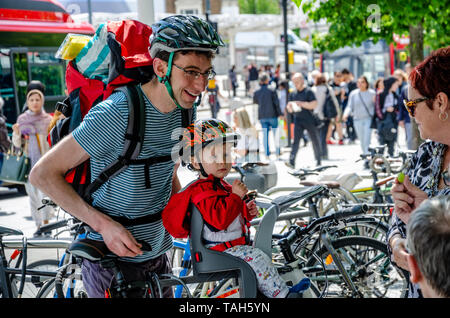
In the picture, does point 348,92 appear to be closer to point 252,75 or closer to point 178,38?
point 178,38

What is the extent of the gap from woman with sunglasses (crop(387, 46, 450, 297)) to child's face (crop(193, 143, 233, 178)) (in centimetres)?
82

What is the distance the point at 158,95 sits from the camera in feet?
8.39

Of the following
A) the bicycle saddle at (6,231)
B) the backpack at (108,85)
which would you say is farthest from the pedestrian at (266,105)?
the backpack at (108,85)

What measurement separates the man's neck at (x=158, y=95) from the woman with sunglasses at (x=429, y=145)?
978 millimetres

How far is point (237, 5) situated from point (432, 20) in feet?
176

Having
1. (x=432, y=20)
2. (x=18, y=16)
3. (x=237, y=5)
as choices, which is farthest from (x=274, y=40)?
(x=432, y=20)

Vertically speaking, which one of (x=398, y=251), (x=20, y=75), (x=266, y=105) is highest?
(x=20, y=75)

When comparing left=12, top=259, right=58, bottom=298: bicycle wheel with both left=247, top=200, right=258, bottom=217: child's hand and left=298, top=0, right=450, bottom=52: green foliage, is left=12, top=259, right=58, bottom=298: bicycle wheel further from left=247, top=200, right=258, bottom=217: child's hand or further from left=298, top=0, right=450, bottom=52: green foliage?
left=298, top=0, right=450, bottom=52: green foliage

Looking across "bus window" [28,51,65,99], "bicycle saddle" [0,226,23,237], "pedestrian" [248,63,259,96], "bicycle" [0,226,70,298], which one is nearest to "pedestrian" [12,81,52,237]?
"bus window" [28,51,65,99]

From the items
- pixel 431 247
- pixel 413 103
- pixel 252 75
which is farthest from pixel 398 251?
pixel 252 75

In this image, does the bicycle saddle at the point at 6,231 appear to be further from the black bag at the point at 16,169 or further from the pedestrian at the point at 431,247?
the black bag at the point at 16,169

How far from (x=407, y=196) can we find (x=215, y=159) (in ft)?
3.01

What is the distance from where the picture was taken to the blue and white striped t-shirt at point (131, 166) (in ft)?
7.85

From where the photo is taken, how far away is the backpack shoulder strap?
2.45m
